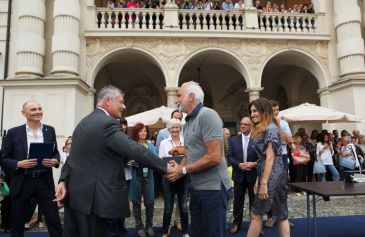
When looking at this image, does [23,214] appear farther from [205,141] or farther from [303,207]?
[303,207]

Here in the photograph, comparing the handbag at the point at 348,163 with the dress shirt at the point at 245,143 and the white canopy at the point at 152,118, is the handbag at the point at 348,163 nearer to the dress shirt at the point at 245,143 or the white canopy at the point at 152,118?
the dress shirt at the point at 245,143

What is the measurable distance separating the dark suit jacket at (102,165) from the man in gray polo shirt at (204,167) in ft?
1.24

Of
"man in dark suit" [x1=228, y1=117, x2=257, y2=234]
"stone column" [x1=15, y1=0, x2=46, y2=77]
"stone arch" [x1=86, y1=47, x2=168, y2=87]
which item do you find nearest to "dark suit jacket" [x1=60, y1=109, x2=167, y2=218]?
"man in dark suit" [x1=228, y1=117, x2=257, y2=234]

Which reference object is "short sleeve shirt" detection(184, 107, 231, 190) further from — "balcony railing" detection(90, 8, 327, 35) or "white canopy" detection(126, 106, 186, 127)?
"balcony railing" detection(90, 8, 327, 35)

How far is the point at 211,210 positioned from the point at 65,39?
10.3 meters

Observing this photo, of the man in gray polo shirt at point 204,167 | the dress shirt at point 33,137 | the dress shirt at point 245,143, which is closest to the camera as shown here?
the man in gray polo shirt at point 204,167

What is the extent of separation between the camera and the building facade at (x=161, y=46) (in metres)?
11.3

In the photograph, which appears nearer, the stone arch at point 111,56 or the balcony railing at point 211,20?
the stone arch at point 111,56

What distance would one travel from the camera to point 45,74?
12.4m

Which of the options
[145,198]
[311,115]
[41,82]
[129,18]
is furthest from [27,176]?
[129,18]

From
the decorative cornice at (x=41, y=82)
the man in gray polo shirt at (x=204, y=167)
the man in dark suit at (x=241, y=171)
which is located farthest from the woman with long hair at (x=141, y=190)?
the decorative cornice at (x=41, y=82)

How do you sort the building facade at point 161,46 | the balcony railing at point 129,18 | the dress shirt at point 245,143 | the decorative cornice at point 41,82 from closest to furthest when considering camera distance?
the dress shirt at point 245,143 < the decorative cornice at point 41,82 < the building facade at point 161,46 < the balcony railing at point 129,18

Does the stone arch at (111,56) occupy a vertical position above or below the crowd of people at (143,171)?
above

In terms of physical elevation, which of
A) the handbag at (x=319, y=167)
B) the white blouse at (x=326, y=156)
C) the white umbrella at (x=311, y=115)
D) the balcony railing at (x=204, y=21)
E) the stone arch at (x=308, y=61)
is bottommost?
the handbag at (x=319, y=167)
